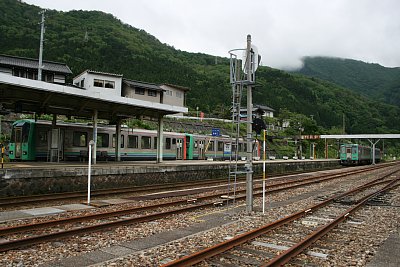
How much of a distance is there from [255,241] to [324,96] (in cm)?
10991

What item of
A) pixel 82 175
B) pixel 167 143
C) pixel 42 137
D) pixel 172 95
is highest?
pixel 172 95

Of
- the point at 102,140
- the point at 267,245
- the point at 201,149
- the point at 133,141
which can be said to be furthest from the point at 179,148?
the point at 267,245

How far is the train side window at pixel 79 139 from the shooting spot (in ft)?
67.1

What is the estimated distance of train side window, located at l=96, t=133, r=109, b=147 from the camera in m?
21.9

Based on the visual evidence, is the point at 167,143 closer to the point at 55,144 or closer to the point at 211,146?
the point at 211,146

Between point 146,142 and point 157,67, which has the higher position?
point 157,67

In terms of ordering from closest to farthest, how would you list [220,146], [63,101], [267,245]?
[267,245]
[63,101]
[220,146]

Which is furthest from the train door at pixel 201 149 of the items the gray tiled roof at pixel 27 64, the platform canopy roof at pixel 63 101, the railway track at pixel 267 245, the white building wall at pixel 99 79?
the railway track at pixel 267 245

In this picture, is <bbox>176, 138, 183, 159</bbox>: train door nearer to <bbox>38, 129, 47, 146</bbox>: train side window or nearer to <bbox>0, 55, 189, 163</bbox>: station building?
<bbox>0, 55, 189, 163</bbox>: station building

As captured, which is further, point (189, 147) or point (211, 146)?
point (211, 146)

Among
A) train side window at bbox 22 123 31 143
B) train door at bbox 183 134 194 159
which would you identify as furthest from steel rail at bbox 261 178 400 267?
train door at bbox 183 134 194 159

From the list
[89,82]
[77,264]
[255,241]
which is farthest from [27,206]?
[89,82]

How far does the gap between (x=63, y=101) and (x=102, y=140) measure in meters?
6.29

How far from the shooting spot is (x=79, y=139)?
67.9 feet
